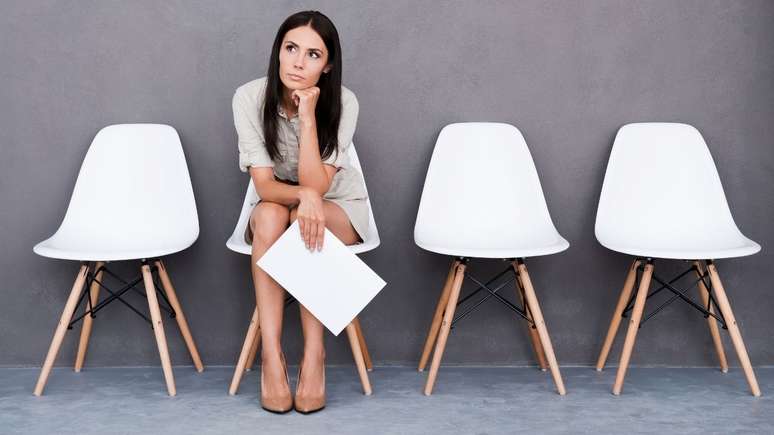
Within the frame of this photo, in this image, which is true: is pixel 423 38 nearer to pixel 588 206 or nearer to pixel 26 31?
pixel 588 206

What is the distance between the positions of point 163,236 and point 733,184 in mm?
1769

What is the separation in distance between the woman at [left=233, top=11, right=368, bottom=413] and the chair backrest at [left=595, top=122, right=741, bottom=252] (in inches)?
31.2

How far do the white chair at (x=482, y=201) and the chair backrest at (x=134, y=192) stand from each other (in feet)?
2.35

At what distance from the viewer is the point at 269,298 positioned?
1.98 metres

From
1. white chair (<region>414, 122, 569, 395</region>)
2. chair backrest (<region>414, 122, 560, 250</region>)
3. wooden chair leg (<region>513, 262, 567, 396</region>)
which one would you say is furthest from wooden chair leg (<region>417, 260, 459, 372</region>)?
wooden chair leg (<region>513, 262, 567, 396</region>)

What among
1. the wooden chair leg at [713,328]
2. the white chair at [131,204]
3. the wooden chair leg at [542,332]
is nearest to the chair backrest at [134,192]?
the white chair at [131,204]

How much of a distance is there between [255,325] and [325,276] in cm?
28

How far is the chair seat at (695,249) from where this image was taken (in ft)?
6.64

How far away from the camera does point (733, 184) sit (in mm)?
2412

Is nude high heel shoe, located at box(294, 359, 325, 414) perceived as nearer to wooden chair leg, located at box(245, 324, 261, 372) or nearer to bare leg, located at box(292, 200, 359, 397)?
bare leg, located at box(292, 200, 359, 397)

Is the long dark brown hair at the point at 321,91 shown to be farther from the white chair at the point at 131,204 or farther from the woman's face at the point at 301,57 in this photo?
the white chair at the point at 131,204

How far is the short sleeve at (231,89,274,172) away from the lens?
2.02 metres

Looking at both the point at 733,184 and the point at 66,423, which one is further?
the point at 733,184

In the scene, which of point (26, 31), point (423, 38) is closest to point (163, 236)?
point (26, 31)
